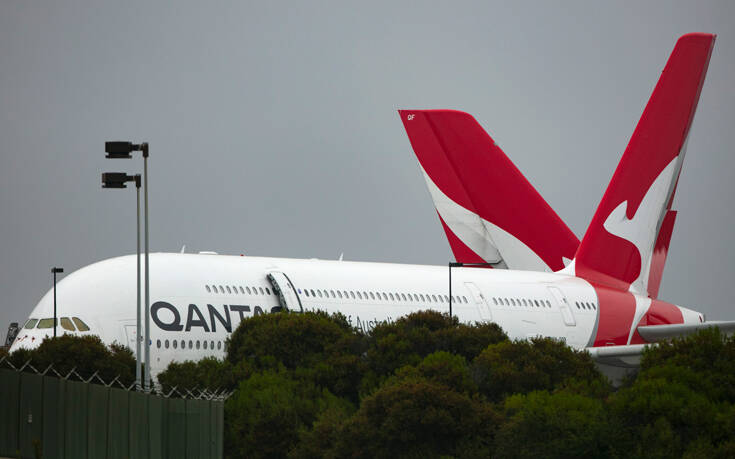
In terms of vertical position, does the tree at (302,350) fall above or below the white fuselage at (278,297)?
below

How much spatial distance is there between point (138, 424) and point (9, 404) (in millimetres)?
2980

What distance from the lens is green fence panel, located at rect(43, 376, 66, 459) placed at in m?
22.0

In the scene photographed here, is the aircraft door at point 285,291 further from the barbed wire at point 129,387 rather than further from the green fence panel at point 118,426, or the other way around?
the green fence panel at point 118,426

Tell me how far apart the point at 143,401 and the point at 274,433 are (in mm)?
9535

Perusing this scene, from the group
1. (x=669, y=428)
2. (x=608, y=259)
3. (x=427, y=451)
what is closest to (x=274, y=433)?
(x=427, y=451)

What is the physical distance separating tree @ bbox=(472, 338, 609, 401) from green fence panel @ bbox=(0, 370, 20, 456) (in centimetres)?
1782

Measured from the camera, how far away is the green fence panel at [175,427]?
26234 mm

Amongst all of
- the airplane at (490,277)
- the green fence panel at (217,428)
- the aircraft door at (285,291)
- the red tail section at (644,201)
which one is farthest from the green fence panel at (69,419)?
the red tail section at (644,201)

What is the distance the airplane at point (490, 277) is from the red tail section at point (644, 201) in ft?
0.20

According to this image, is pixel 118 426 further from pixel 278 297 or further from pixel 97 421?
pixel 278 297

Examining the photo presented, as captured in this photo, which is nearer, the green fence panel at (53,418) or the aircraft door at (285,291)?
the green fence panel at (53,418)

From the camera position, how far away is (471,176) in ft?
206

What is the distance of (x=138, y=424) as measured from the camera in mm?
24281

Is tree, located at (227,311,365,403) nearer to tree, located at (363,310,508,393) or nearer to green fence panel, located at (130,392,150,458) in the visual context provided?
tree, located at (363,310,508,393)
